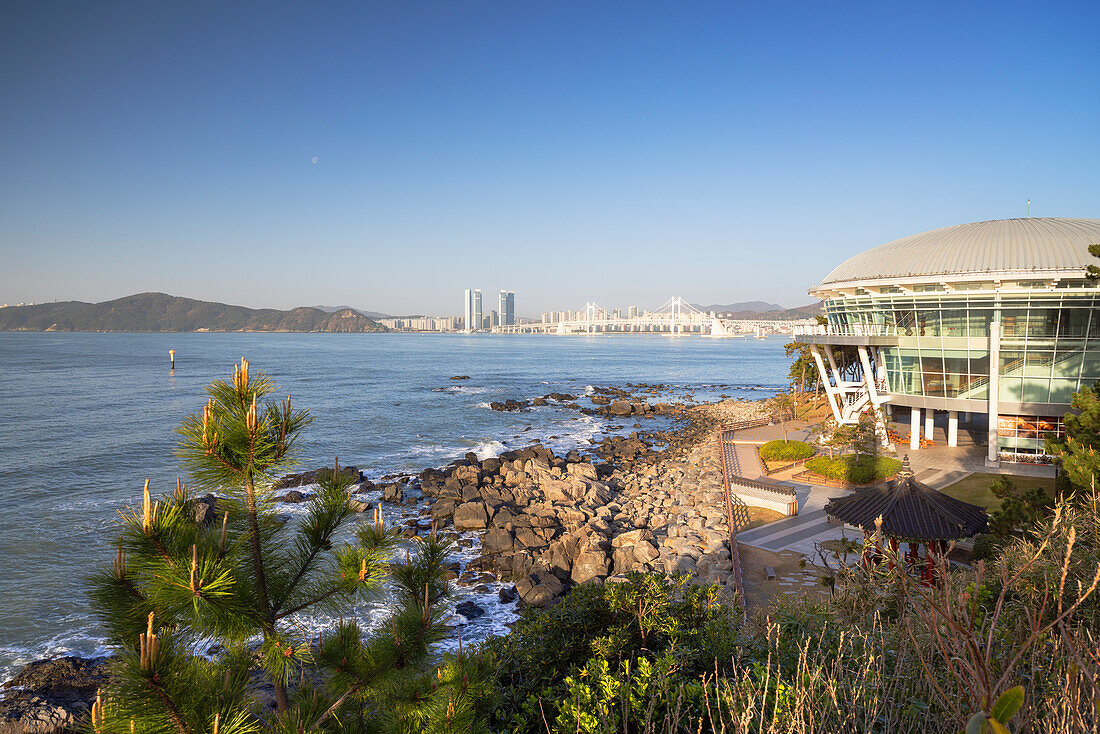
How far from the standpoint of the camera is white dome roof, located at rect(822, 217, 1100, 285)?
21734 millimetres

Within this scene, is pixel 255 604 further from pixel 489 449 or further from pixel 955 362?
pixel 489 449

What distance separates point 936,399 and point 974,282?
214 inches

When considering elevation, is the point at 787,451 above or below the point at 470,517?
above

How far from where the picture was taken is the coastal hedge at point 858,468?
68.0 feet

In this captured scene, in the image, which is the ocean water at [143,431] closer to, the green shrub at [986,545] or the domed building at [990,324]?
the green shrub at [986,545]

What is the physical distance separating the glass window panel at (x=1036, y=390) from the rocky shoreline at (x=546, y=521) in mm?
12628

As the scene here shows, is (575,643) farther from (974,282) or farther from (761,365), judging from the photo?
(761,365)

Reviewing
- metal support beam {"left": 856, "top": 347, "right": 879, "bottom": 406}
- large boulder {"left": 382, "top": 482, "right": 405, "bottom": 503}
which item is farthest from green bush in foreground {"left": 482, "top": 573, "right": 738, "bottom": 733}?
metal support beam {"left": 856, "top": 347, "right": 879, "bottom": 406}

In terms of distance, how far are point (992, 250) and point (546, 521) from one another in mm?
21623

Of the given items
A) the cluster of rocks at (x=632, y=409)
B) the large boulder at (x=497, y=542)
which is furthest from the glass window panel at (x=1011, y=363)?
the cluster of rocks at (x=632, y=409)

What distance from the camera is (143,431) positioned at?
3662 centimetres

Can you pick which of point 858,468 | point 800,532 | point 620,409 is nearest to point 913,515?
point 800,532

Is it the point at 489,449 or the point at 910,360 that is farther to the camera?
the point at 489,449

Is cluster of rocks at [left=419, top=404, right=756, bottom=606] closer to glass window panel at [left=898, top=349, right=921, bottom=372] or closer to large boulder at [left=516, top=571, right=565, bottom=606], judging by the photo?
large boulder at [left=516, top=571, right=565, bottom=606]
